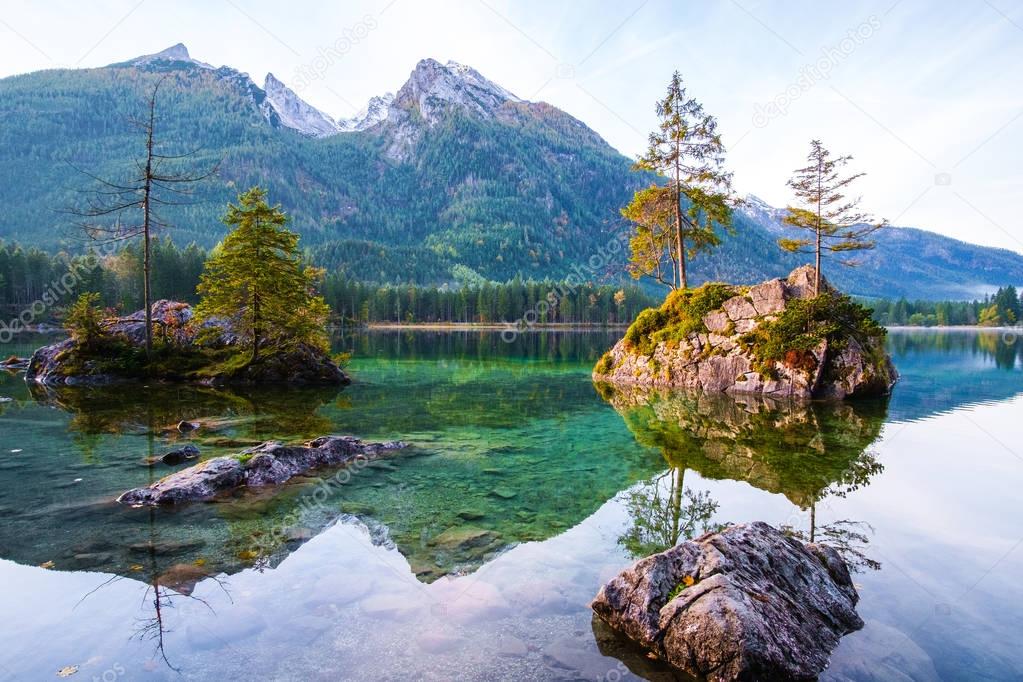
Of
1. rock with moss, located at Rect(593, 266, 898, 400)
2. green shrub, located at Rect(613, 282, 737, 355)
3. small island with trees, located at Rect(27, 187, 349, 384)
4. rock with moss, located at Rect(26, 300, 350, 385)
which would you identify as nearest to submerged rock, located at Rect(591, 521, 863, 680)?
rock with moss, located at Rect(593, 266, 898, 400)

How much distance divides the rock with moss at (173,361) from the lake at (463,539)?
33.4ft

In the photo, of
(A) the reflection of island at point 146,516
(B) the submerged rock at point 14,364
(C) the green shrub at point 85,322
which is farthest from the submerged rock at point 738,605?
(B) the submerged rock at point 14,364

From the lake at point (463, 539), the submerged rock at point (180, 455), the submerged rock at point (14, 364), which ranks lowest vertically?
the lake at point (463, 539)

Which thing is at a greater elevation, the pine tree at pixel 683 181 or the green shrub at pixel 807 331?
the pine tree at pixel 683 181

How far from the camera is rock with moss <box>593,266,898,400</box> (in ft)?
94.4

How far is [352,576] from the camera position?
27.5 ft

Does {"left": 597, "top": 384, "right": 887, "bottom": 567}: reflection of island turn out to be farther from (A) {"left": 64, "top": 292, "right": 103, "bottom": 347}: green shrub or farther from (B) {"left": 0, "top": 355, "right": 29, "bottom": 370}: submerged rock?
(B) {"left": 0, "top": 355, "right": 29, "bottom": 370}: submerged rock

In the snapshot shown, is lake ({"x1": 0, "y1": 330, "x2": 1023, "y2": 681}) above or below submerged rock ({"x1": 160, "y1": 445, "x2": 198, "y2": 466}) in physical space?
below

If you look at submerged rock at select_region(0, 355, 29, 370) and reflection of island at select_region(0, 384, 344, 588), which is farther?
submerged rock at select_region(0, 355, 29, 370)

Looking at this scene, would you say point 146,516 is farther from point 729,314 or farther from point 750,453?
point 729,314

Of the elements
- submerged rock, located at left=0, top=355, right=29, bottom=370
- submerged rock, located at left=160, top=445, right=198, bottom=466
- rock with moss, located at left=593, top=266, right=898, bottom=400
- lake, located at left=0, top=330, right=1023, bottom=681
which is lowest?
lake, located at left=0, top=330, right=1023, bottom=681

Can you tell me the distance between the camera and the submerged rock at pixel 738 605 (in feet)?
19.4

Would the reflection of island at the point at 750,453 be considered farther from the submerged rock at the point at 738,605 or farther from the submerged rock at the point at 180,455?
the submerged rock at the point at 180,455

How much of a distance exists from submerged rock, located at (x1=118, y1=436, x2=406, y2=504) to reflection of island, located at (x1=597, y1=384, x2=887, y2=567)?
7.97 metres
